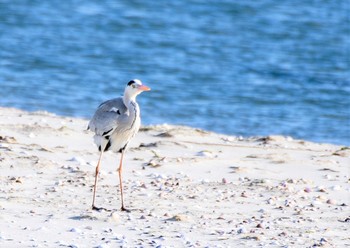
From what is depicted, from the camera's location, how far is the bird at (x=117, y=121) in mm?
10125

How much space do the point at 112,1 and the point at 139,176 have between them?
21408 mm

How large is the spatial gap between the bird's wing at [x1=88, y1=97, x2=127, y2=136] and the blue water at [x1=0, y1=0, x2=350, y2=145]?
5.83 meters

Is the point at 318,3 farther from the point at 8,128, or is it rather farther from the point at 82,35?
the point at 8,128

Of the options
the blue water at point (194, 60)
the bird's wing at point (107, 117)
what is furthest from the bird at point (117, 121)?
the blue water at point (194, 60)

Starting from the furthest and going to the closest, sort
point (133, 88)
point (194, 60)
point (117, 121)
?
point (194, 60), point (133, 88), point (117, 121)

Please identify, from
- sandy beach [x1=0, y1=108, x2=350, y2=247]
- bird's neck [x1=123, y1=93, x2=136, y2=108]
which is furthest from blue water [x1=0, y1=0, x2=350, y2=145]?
bird's neck [x1=123, y1=93, x2=136, y2=108]

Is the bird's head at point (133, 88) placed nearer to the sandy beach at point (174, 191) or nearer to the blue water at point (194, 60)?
the sandy beach at point (174, 191)

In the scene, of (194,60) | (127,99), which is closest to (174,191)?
(127,99)

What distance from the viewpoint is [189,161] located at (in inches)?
451

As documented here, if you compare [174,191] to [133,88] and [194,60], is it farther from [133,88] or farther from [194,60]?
[194,60]

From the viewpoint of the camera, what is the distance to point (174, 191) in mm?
10148

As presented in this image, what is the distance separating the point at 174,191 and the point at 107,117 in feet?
3.13

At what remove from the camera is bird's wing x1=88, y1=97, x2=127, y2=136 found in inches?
398

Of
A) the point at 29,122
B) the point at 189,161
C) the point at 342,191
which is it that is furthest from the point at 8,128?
the point at 342,191
